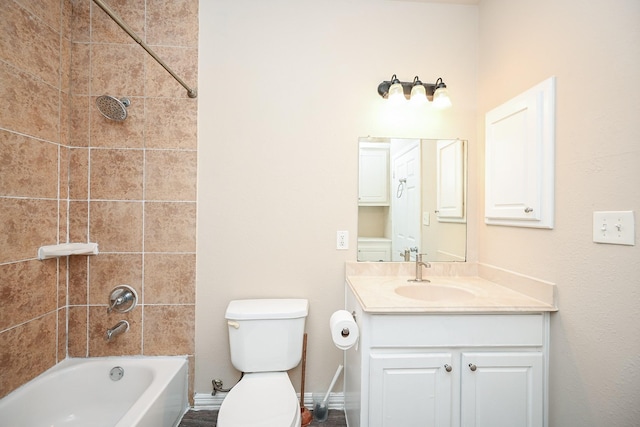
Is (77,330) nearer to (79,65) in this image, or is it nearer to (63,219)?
(63,219)

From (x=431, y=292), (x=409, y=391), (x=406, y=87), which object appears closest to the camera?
(x=409, y=391)

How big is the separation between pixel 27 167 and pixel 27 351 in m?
0.92

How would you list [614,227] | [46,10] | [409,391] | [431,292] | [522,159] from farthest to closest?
1. [431,292]
2. [46,10]
3. [522,159]
4. [409,391]
5. [614,227]

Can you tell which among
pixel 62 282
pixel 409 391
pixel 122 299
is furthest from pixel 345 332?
pixel 62 282

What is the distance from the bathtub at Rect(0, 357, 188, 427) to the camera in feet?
4.36

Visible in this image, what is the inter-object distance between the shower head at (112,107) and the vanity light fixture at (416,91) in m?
1.45

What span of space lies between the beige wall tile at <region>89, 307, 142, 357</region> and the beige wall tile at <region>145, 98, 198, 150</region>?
3.30 ft

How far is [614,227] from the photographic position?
94 cm

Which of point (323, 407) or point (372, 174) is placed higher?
point (372, 174)

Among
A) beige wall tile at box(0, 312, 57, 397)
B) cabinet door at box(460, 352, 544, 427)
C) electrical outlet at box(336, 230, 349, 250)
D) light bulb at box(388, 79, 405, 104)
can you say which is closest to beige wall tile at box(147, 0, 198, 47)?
light bulb at box(388, 79, 405, 104)

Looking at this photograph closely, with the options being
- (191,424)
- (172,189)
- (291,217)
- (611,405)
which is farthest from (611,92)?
(191,424)

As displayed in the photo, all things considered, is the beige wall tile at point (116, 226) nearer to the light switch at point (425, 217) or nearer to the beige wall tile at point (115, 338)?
the beige wall tile at point (115, 338)

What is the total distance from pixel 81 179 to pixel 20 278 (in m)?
0.58

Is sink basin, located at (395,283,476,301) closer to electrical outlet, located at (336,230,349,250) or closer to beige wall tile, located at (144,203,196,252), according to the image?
electrical outlet, located at (336,230,349,250)
